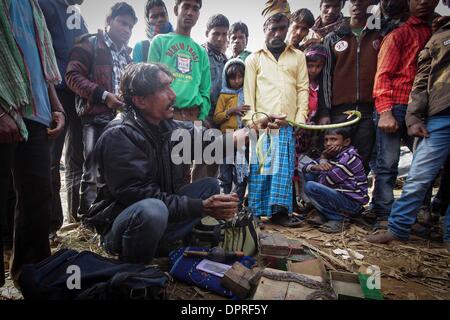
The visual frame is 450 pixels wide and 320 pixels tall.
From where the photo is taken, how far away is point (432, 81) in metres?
2.69

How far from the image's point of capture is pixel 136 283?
4.85ft

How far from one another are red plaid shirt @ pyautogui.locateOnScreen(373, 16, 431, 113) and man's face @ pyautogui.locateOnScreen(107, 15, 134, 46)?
11.1 ft

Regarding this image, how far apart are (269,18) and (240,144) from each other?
201 cm

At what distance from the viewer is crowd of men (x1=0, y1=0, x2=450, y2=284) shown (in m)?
1.88

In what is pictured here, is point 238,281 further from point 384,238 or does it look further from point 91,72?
point 91,72

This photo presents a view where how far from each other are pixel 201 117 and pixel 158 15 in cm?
195

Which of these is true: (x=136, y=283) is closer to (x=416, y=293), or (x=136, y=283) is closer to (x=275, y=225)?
(x=416, y=293)

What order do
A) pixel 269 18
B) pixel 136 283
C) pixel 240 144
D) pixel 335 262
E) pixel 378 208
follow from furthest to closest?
pixel 269 18
pixel 378 208
pixel 240 144
pixel 335 262
pixel 136 283

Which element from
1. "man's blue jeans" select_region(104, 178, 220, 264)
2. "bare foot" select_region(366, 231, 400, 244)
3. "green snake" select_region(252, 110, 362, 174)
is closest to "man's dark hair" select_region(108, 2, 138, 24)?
"green snake" select_region(252, 110, 362, 174)

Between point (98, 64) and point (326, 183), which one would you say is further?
point (326, 183)

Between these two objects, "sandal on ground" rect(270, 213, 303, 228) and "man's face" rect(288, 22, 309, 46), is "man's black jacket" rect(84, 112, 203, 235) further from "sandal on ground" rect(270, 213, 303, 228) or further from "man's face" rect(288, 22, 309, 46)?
"man's face" rect(288, 22, 309, 46)

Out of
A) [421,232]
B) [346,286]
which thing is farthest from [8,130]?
[421,232]

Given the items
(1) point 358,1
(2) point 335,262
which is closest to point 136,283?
(2) point 335,262

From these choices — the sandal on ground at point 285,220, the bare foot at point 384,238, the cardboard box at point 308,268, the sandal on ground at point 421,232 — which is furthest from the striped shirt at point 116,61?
the sandal on ground at point 421,232
